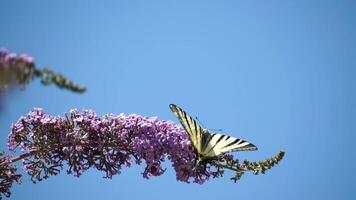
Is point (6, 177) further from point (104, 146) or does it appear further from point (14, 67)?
point (14, 67)

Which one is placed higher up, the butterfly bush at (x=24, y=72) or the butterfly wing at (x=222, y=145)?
the butterfly wing at (x=222, y=145)

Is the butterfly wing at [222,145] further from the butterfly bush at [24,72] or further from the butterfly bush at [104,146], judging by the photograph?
the butterfly bush at [24,72]

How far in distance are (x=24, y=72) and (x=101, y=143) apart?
333cm

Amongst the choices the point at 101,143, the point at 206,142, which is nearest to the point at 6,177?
the point at 101,143

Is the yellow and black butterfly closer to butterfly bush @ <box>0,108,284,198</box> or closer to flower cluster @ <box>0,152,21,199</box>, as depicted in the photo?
butterfly bush @ <box>0,108,284,198</box>

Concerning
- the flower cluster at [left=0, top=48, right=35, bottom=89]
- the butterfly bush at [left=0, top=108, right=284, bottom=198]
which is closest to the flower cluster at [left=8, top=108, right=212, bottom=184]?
the butterfly bush at [left=0, top=108, right=284, bottom=198]

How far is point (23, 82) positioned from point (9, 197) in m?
3.63

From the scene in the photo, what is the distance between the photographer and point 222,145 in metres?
7.05

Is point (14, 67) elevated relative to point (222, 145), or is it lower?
lower

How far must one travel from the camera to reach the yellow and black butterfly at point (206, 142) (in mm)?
6863

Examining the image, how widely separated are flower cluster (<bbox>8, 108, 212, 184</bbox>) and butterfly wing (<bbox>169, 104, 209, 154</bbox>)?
121 mm

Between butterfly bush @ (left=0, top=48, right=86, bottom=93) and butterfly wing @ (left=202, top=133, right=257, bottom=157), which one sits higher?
butterfly wing @ (left=202, top=133, right=257, bottom=157)

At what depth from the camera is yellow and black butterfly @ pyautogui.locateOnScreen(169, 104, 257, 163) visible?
686 centimetres

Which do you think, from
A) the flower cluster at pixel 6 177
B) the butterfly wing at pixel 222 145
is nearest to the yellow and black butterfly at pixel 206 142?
the butterfly wing at pixel 222 145
